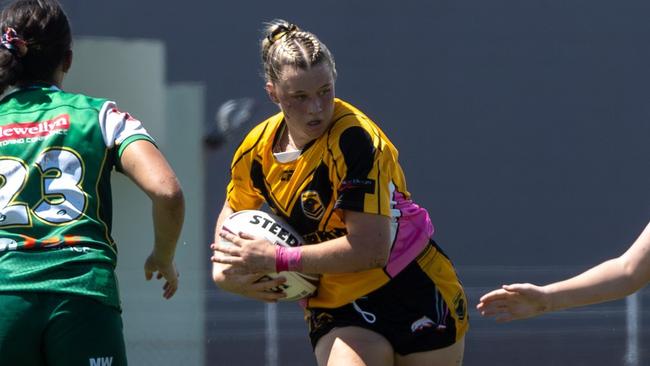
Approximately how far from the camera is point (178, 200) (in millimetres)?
3080

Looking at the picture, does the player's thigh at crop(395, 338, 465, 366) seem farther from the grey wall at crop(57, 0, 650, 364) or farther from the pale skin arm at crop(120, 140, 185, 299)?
the grey wall at crop(57, 0, 650, 364)

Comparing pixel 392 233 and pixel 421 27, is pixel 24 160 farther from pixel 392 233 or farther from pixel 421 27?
pixel 421 27

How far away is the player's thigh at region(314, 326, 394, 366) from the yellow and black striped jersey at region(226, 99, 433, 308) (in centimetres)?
10

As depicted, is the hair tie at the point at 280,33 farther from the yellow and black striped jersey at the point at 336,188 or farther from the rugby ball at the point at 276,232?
the rugby ball at the point at 276,232

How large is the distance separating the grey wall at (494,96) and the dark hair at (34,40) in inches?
274

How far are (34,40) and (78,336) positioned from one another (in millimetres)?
873

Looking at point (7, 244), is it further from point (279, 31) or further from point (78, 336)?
point (279, 31)

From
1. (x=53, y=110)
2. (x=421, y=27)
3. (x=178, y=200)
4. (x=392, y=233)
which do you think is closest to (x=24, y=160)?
(x=53, y=110)

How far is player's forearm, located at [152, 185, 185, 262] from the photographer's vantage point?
120 inches

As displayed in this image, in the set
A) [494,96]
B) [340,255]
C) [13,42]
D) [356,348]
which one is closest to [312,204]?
[340,255]

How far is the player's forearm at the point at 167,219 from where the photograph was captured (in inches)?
120

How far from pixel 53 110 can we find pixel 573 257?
8.28 m

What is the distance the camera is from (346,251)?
128 inches

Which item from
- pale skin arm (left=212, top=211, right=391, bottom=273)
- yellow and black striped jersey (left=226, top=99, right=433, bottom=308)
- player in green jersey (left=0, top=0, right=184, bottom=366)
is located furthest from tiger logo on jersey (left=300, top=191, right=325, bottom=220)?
player in green jersey (left=0, top=0, right=184, bottom=366)
